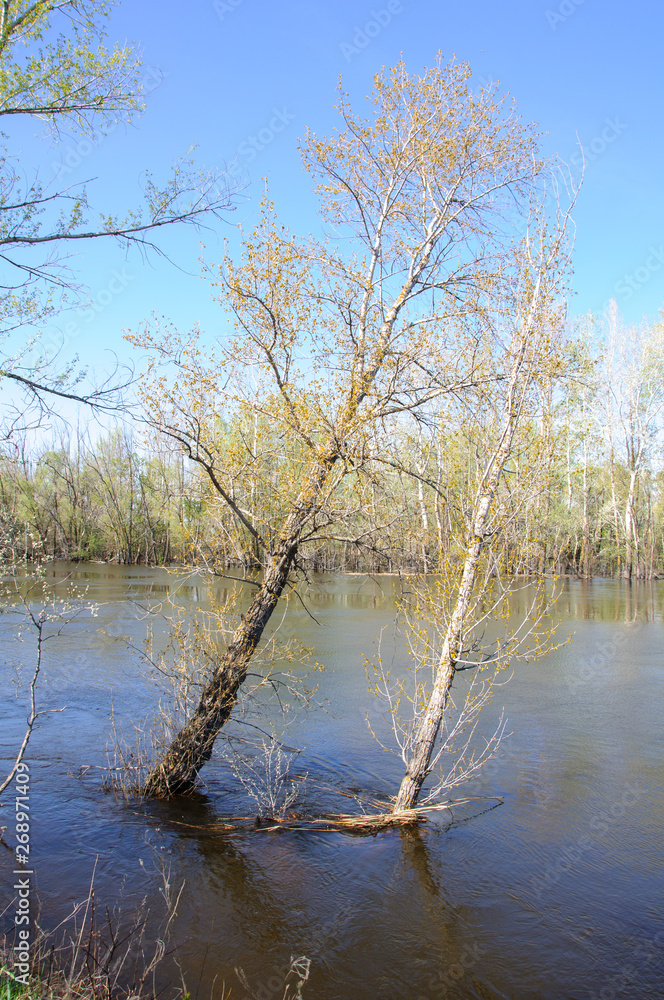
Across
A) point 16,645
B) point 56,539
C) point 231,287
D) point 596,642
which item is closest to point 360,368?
point 231,287

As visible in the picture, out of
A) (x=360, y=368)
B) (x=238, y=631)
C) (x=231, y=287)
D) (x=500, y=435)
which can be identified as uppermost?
(x=231, y=287)

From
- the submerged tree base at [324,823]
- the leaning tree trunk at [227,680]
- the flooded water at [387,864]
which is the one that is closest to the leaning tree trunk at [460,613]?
the submerged tree base at [324,823]

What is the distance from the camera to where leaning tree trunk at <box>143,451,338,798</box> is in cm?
743

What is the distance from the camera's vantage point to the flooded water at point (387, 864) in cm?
480

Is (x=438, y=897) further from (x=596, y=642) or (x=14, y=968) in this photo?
(x=596, y=642)

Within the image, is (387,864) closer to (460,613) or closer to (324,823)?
(324,823)

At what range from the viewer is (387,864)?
621 cm

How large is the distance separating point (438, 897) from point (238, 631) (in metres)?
Answer: 3.43

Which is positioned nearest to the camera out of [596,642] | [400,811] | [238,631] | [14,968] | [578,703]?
[14,968]

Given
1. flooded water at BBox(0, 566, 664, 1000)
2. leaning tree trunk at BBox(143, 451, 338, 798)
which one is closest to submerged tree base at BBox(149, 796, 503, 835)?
flooded water at BBox(0, 566, 664, 1000)

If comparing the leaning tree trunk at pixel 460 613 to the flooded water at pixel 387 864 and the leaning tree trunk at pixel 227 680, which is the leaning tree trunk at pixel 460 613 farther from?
the leaning tree trunk at pixel 227 680

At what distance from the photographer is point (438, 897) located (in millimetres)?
5676

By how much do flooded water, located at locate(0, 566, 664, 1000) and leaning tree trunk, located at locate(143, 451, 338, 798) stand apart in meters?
0.32

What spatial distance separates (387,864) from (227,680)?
8.52 ft
